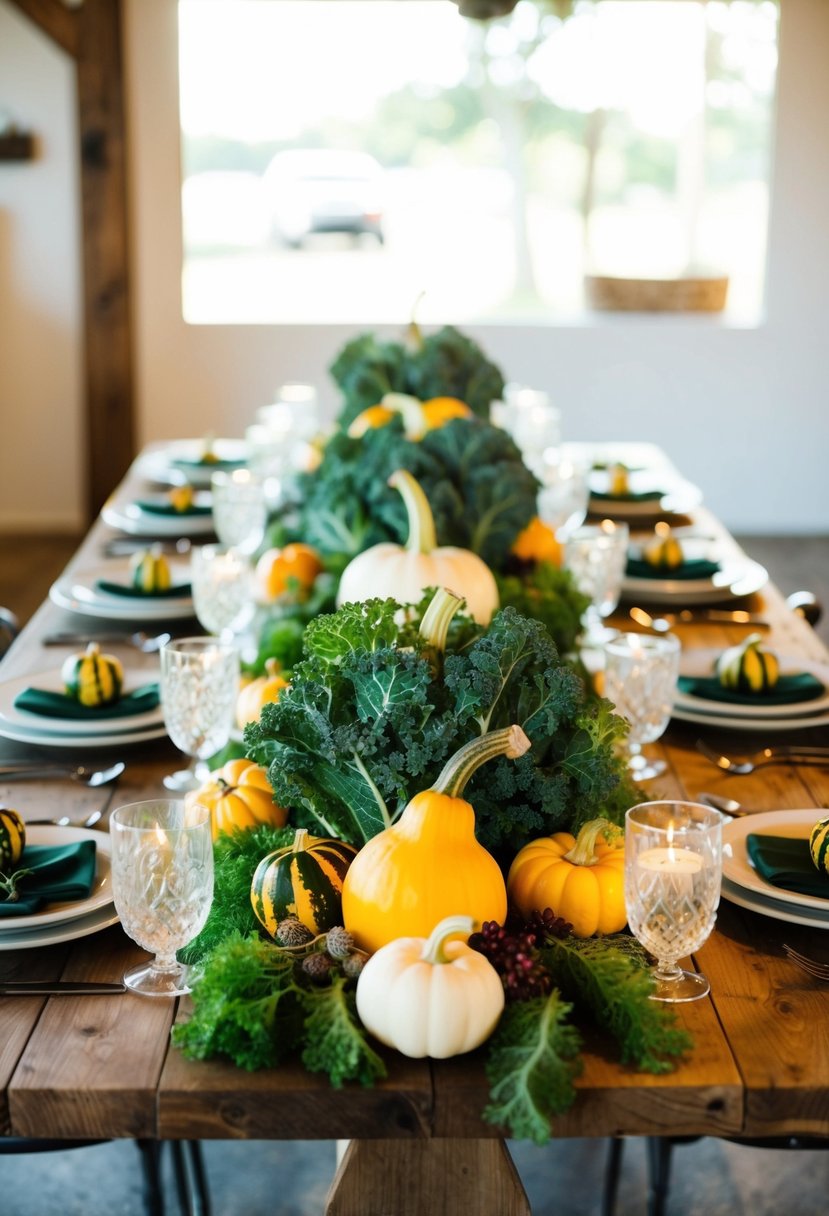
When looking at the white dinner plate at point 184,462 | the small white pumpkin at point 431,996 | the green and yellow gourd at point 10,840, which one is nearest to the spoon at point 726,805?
the small white pumpkin at point 431,996

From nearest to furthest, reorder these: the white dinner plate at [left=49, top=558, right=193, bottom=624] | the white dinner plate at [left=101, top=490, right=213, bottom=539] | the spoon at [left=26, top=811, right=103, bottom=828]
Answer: the spoon at [left=26, top=811, right=103, bottom=828] < the white dinner plate at [left=49, top=558, right=193, bottom=624] < the white dinner plate at [left=101, top=490, right=213, bottom=539]

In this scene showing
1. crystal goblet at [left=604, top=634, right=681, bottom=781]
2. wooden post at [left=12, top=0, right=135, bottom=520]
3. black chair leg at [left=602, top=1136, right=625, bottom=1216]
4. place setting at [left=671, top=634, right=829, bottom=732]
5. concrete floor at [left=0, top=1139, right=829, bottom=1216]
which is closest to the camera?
crystal goblet at [left=604, top=634, right=681, bottom=781]

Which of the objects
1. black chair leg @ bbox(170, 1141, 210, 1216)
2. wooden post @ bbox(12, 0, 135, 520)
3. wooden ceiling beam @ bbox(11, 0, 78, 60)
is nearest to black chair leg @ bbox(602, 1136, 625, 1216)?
black chair leg @ bbox(170, 1141, 210, 1216)

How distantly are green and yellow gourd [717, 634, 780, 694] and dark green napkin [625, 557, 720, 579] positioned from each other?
0.64 meters

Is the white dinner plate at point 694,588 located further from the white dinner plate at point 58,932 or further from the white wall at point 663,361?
the white wall at point 663,361

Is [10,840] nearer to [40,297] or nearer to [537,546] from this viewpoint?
[537,546]

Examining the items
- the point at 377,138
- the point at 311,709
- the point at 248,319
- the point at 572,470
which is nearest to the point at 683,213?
the point at 377,138

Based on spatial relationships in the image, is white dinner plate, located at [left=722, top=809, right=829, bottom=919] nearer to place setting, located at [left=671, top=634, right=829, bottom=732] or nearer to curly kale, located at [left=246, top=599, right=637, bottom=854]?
curly kale, located at [left=246, top=599, right=637, bottom=854]

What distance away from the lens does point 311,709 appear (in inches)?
46.8

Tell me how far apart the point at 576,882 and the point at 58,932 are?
46cm

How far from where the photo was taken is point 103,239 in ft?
19.6

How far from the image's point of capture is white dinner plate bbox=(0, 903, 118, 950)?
1246mm

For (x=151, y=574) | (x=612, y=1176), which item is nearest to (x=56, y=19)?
(x=151, y=574)

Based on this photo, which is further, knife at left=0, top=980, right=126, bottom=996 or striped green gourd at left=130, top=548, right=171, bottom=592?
striped green gourd at left=130, top=548, right=171, bottom=592
